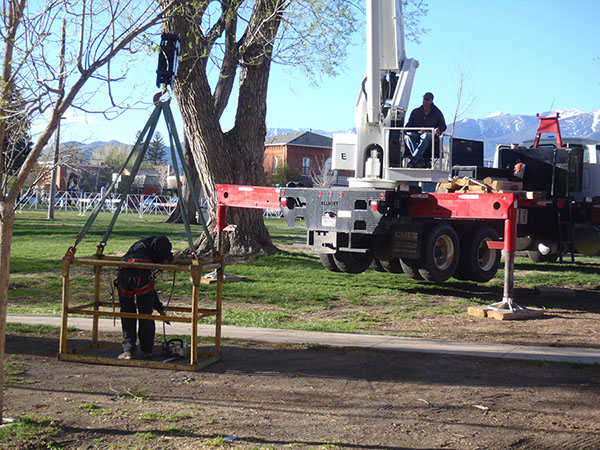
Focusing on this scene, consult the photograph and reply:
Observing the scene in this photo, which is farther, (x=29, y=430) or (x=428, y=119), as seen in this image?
(x=428, y=119)

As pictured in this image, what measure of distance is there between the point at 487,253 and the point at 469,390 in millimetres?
7315

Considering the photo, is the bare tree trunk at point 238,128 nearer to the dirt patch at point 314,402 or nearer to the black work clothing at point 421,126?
the black work clothing at point 421,126

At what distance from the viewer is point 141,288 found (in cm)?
770

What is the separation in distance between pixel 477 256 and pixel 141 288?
7545mm

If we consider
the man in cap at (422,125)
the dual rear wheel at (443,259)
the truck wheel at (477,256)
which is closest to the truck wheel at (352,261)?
the dual rear wheel at (443,259)

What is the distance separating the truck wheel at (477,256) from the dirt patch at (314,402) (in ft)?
17.7

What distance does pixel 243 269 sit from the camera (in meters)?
15.9

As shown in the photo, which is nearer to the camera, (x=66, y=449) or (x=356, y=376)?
(x=66, y=449)

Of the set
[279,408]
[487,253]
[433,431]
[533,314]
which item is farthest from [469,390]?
[487,253]

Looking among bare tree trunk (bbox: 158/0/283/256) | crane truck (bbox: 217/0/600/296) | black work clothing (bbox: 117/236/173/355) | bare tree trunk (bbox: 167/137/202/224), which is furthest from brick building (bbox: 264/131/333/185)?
black work clothing (bbox: 117/236/173/355)

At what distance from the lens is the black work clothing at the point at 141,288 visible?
25.2 ft

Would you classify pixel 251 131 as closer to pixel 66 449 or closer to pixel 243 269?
pixel 243 269

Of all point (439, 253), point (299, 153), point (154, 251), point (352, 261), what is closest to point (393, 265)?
point (352, 261)

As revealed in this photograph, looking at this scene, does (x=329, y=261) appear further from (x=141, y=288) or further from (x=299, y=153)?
(x=299, y=153)
